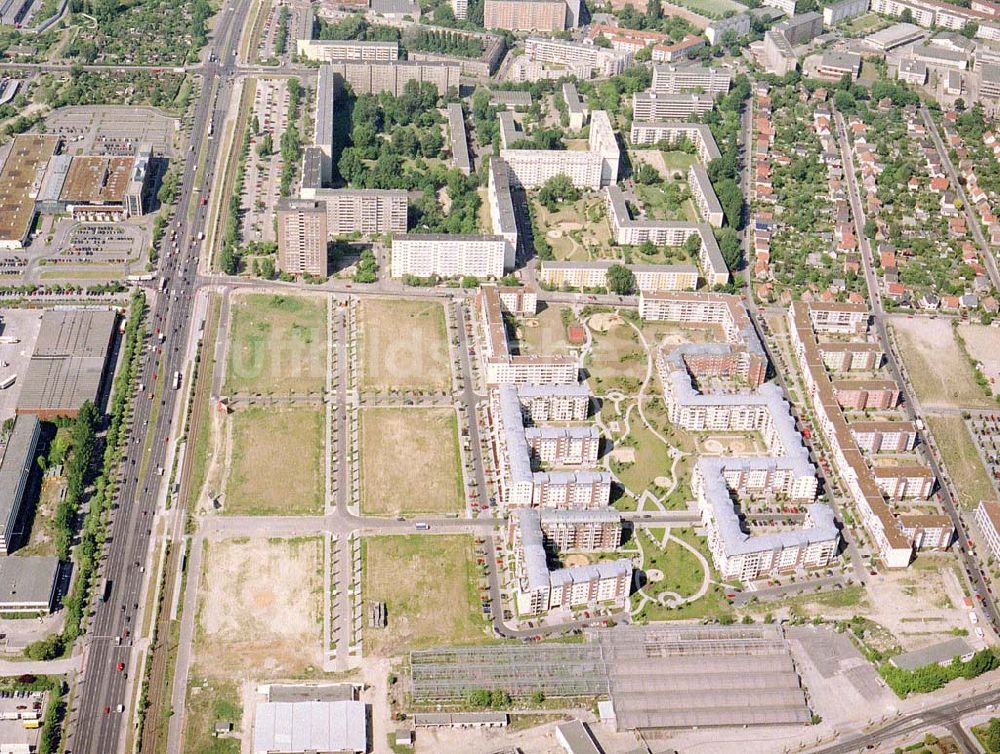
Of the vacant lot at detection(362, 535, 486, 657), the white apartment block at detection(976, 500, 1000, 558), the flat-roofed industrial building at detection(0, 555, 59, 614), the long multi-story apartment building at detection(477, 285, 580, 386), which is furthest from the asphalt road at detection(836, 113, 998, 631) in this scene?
the flat-roofed industrial building at detection(0, 555, 59, 614)

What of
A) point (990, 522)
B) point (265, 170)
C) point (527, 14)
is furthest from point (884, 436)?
point (527, 14)

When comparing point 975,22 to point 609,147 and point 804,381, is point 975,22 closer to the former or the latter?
point 609,147

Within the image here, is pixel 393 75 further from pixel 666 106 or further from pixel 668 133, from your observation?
pixel 668 133

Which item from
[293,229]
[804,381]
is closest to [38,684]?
[293,229]

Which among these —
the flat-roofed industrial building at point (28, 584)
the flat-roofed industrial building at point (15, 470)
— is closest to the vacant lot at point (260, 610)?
the flat-roofed industrial building at point (28, 584)

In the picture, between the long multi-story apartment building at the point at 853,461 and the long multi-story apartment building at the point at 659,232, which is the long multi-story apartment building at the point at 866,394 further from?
the long multi-story apartment building at the point at 659,232

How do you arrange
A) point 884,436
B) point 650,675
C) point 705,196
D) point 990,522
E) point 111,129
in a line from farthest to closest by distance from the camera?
point 111,129, point 705,196, point 884,436, point 990,522, point 650,675
